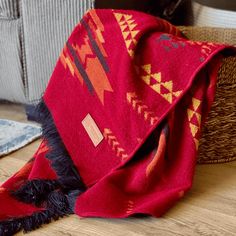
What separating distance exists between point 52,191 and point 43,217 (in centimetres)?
9

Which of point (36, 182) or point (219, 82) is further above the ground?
point (219, 82)

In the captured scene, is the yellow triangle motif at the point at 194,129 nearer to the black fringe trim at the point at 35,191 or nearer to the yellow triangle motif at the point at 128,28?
the yellow triangle motif at the point at 128,28

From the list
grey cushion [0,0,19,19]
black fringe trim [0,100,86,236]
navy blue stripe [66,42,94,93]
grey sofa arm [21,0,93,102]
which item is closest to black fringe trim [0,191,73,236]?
black fringe trim [0,100,86,236]

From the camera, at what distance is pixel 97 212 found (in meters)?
0.94

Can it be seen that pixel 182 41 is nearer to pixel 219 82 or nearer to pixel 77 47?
pixel 219 82

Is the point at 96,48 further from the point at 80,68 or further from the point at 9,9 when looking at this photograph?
the point at 9,9

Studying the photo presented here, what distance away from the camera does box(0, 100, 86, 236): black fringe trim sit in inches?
36.6

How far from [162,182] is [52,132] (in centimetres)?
31

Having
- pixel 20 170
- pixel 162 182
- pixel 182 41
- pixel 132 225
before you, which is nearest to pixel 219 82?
pixel 182 41

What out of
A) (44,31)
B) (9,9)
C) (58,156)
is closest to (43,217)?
(58,156)

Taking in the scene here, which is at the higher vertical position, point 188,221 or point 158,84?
point 158,84

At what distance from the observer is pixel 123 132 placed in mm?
1039

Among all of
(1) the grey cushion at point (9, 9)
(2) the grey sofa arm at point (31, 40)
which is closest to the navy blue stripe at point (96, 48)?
(2) the grey sofa arm at point (31, 40)

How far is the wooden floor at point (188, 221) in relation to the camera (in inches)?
36.0
